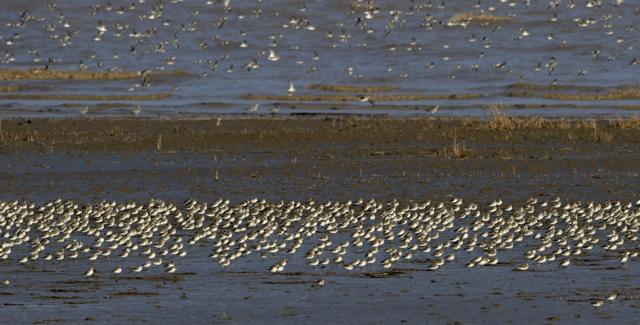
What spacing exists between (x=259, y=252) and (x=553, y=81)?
33.3 meters

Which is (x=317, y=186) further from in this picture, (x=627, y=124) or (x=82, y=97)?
(x=82, y=97)

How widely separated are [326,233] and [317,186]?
14.0 ft

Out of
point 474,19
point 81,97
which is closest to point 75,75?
point 81,97

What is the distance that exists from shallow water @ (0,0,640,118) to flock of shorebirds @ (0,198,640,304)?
1589 cm

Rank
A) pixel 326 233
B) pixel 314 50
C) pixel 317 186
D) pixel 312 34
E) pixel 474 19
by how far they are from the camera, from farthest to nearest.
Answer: pixel 474 19 → pixel 312 34 → pixel 314 50 → pixel 317 186 → pixel 326 233

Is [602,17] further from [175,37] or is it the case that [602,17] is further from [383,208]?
[383,208]

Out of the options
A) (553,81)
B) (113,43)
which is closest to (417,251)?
(553,81)

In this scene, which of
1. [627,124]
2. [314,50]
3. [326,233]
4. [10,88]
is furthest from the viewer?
[314,50]

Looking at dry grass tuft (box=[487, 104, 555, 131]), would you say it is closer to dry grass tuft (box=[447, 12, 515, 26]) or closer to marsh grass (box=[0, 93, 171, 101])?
marsh grass (box=[0, 93, 171, 101])

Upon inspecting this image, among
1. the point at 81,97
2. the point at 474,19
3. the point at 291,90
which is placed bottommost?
the point at 474,19

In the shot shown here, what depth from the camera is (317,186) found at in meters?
21.4

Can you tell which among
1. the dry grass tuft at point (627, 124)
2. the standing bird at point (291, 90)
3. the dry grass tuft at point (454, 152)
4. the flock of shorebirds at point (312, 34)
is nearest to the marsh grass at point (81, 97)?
the standing bird at point (291, 90)

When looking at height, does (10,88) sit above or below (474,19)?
above

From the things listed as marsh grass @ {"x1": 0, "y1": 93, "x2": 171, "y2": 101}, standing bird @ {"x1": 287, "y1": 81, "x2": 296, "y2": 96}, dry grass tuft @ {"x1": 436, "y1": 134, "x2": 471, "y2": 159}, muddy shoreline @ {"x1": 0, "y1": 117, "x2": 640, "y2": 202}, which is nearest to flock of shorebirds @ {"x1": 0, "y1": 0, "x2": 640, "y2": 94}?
standing bird @ {"x1": 287, "y1": 81, "x2": 296, "y2": 96}
